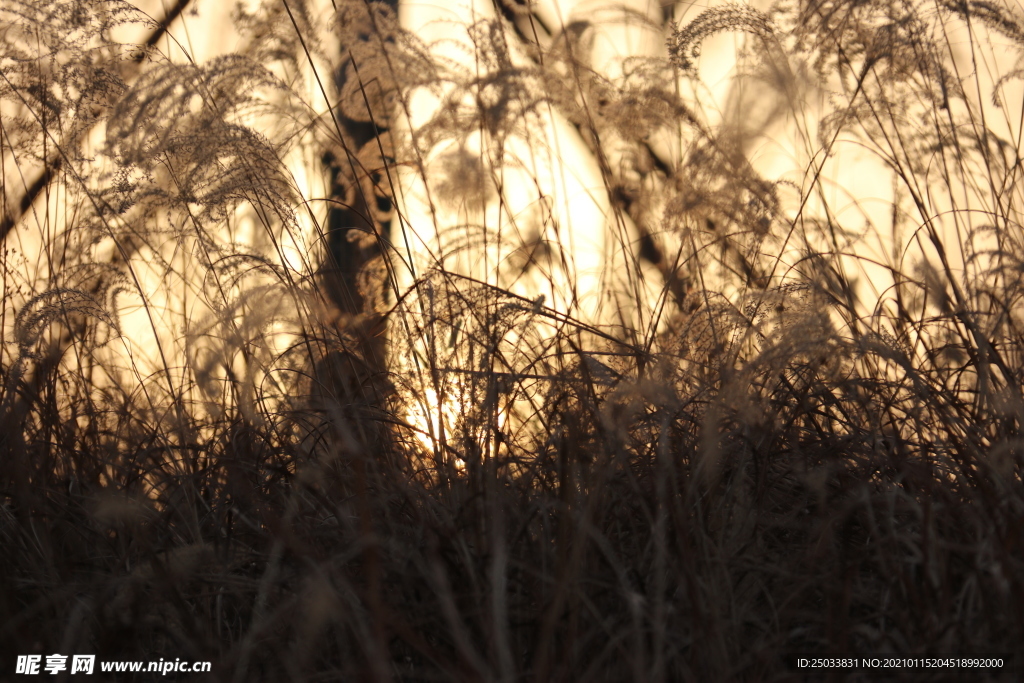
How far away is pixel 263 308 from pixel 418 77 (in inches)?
26.1

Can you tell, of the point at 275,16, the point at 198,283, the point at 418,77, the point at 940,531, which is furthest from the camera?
the point at 198,283

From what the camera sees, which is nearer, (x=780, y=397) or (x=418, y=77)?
(x=780, y=397)

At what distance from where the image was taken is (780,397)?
39.6 inches

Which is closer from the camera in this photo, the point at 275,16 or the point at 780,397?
the point at 780,397

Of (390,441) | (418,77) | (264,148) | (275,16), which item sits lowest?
(390,441)

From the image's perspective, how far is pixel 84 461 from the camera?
3.44ft

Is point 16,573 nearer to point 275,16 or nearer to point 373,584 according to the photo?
point 373,584

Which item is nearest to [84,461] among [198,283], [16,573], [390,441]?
[16,573]

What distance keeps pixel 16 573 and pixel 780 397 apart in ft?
3.28

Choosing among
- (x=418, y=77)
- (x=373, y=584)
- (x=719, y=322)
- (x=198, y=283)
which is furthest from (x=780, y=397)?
(x=198, y=283)

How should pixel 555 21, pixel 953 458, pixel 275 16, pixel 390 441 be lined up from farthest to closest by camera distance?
pixel 555 21 < pixel 275 16 < pixel 390 441 < pixel 953 458

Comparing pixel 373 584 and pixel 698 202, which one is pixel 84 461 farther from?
pixel 698 202

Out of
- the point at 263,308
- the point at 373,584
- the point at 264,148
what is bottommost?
the point at 373,584

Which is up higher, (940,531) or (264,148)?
(264,148)
